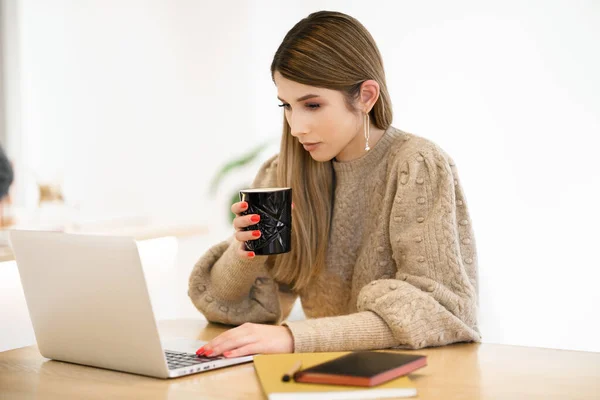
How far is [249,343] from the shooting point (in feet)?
3.71

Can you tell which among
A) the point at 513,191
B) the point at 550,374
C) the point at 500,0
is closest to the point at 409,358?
the point at 550,374

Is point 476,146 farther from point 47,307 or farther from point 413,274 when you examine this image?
point 47,307

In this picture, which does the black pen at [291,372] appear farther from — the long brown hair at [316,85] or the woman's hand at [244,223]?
the long brown hair at [316,85]

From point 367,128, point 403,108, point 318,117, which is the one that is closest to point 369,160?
point 367,128

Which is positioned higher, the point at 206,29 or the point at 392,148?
the point at 206,29

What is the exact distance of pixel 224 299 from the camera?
1528mm

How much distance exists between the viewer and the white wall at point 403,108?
3131 mm

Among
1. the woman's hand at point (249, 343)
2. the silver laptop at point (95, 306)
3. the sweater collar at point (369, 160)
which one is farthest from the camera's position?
the sweater collar at point (369, 160)

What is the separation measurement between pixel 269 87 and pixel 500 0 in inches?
56.1

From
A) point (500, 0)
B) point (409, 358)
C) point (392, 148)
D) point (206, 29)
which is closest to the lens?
point (409, 358)

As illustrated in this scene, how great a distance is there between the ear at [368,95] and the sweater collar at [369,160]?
8 cm

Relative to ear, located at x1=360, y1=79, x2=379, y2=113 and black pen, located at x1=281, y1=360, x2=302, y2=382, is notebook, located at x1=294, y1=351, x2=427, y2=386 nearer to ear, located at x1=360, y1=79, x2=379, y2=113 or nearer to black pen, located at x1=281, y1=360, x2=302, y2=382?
black pen, located at x1=281, y1=360, x2=302, y2=382

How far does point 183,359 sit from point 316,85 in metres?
0.59

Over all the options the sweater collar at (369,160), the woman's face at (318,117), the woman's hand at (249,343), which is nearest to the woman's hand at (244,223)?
the woman's hand at (249,343)
